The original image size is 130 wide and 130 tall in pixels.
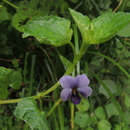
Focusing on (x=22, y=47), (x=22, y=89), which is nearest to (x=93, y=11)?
(x=22, y=47)

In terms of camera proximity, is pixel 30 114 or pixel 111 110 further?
pixel 111 110

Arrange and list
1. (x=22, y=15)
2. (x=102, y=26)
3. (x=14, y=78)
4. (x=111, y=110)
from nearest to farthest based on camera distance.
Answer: (x=102, y=26) → (x=14, y=78) → (x=22, y=15) → (x=111, y=110)

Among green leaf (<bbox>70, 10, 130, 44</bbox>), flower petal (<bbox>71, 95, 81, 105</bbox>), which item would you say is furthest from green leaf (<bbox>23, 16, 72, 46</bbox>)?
flower petal (<bbox>71, 95, 81, 105</bbox>)

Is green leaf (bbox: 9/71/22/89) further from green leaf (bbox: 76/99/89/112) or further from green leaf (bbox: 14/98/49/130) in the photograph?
green leaf (bbox: 76/99/89/112)

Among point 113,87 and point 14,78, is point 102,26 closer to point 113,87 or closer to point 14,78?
point 14,78

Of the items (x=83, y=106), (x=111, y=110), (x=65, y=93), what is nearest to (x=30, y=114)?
(x=65, y=93)

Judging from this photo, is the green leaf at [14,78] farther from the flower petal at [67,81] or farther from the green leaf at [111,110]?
the green leaf at [111,110]

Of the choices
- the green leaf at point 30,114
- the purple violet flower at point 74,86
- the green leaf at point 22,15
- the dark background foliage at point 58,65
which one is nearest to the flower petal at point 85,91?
the purple violet flower at point 74,86
